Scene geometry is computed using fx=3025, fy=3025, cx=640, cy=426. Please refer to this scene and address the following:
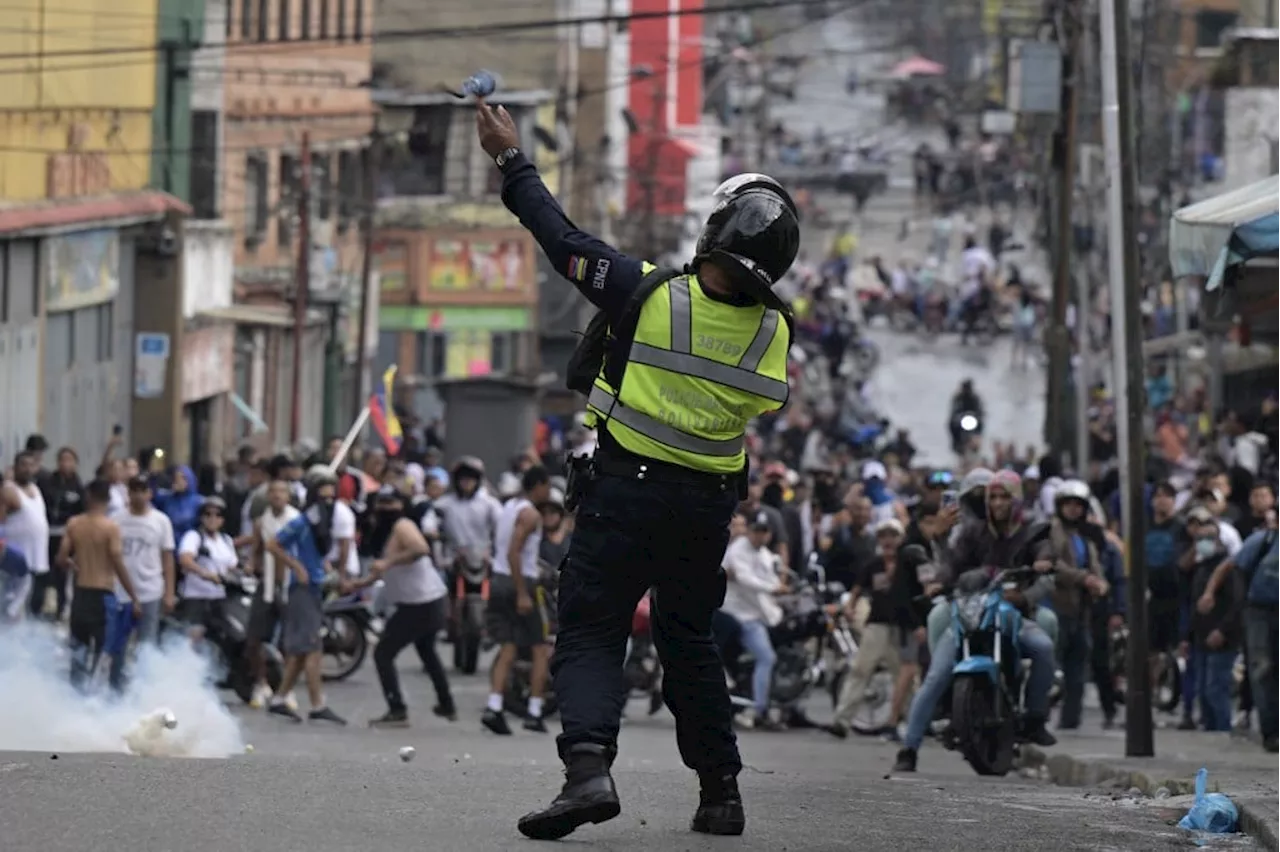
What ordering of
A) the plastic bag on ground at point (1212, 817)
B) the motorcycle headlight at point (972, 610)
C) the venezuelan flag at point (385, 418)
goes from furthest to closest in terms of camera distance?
the venezuelan flag at point (385, 418) < the motorcycle headlight at point (972, 610) < the plastic bag on ground at point (1212, 817)

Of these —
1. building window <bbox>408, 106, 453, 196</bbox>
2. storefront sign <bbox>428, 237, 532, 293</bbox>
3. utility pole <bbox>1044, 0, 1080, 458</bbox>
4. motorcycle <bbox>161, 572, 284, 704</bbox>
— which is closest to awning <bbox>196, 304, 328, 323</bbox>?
storefront sign <bbox>428, 237, 532, 293</bbox>

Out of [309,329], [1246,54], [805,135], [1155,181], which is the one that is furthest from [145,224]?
[805,135]

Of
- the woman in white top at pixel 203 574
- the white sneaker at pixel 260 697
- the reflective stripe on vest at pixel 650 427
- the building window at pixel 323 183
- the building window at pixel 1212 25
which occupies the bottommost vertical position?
the white sneaker at pixel 260 697

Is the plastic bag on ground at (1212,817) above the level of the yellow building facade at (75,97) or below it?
below

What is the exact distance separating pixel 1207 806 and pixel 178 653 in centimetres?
996

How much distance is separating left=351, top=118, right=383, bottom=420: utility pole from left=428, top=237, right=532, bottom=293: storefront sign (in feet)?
6.58

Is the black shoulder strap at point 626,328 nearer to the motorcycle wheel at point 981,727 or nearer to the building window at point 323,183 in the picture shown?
the motorcycle wheel at point 981,727

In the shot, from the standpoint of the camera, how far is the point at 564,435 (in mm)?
49125

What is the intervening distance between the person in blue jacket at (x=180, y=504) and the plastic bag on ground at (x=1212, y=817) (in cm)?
1469

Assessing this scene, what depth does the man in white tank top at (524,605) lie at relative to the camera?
19.6m

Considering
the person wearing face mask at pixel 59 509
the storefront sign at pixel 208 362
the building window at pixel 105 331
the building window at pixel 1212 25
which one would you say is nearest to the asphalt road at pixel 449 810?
the person wearing face mask at pixel 59 509

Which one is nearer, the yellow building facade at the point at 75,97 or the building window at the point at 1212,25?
the yellow building facade at the point at 75,97

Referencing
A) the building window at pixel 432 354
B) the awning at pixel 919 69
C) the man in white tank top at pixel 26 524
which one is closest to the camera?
the man in white tank top at pixel 26 524

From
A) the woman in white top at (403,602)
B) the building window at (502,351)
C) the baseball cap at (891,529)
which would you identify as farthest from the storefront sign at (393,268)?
the woman in white top at (403,602)
